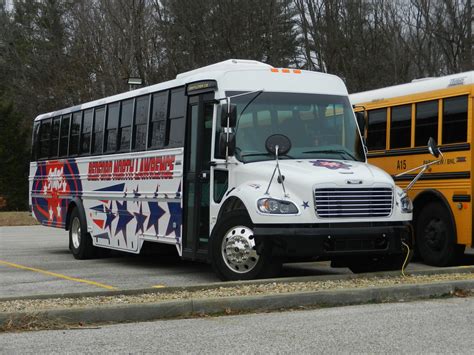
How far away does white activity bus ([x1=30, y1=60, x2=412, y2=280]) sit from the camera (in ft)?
32.1

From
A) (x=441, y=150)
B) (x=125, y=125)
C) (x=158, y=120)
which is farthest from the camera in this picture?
(x=125, y=125)

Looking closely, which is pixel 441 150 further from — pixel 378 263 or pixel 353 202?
pixel 353 202

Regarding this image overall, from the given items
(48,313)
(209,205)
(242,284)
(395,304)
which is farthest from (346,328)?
(209,205)

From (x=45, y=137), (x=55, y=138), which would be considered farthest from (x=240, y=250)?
(x=45, y=137)

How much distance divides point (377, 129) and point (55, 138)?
7.30 metres

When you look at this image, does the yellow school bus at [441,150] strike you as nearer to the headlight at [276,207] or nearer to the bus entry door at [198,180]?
the bus entry door at [198,180]

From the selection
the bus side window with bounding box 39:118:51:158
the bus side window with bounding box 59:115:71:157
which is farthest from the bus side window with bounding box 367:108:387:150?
the bus side window with bounding box 39:118:51:158

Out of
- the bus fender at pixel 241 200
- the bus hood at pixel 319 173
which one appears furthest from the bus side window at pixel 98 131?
the bus hood at pixel 319 173

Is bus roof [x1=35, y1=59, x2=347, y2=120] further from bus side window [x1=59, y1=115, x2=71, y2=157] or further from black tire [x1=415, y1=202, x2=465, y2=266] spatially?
bus side window [x1=59, y1=115, x2=71, y2=157]

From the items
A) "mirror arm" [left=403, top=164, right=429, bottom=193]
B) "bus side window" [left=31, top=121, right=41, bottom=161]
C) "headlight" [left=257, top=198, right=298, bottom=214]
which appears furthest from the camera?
"bus side window" [left=31, top=121, right=41, bottom=161]

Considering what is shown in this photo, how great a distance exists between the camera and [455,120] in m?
12.2

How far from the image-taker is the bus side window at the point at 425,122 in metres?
12.6

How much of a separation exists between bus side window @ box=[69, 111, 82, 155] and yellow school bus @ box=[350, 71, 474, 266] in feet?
19.7

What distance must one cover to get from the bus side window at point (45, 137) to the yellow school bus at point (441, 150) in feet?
25.1
